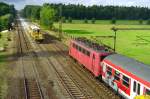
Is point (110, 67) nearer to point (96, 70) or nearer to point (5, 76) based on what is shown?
point (96, 70)

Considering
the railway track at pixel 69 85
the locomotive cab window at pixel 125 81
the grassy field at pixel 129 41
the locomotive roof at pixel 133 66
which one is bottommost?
the grassy field at pixel 129 41

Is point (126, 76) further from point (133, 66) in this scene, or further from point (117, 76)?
point (117, 76)

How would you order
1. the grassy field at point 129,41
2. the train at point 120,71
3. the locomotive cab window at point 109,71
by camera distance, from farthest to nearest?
the grassy field at point 129,41
the locomotive cab window at point 109,71
the train at point 120,71

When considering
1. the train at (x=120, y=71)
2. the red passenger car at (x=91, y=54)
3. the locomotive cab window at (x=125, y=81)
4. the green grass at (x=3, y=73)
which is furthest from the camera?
the red passenger car at (x=91, y=54)

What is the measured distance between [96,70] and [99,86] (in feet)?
4.83

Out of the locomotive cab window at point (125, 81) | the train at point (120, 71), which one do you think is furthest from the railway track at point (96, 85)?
the locomotive cab window at point (125, 81)

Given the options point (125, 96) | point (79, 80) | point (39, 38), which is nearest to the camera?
point (125, 96)

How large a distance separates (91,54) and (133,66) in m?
9.54

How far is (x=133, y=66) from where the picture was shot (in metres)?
23.4

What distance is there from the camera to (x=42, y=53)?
5350cm

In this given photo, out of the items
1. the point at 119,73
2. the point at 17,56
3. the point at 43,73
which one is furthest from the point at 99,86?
the point at 17,56

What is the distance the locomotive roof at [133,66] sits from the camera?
2119 centimetres

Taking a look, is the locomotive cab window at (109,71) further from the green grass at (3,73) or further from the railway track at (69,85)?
the green grass at (3,73)

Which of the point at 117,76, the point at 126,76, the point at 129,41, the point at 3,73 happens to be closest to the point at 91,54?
the point at 117,76
